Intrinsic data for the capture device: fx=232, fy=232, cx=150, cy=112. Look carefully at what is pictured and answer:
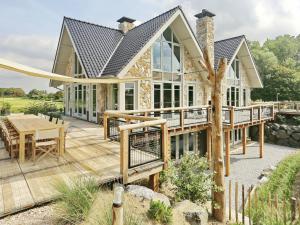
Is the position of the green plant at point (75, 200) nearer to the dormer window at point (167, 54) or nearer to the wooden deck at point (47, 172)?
the wooden deck at point (47, 172)

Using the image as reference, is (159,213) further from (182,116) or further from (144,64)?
(144,64)

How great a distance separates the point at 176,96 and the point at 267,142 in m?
10.3

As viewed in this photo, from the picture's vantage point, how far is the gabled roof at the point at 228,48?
17547 mm

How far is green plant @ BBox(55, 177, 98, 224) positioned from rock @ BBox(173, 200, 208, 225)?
175cm

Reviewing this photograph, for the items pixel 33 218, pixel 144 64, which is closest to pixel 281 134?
pixel 144 64

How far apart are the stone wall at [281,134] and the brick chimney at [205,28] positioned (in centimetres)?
874

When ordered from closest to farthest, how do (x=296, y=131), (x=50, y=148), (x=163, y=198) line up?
(x=163, y=198) < (x=50, y=148) < (x=296, y=131)

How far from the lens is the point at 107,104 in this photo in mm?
13078

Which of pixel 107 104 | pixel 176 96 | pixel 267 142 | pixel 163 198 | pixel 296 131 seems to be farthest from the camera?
pixel 267 142

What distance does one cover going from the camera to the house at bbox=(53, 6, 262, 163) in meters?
12.5

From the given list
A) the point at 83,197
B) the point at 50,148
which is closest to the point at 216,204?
the point at 83,197

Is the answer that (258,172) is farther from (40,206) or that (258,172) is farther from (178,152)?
(40,206)

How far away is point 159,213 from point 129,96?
8815mm

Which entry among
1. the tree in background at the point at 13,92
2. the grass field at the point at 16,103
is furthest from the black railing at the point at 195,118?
the tree in background at the point at 13,92
